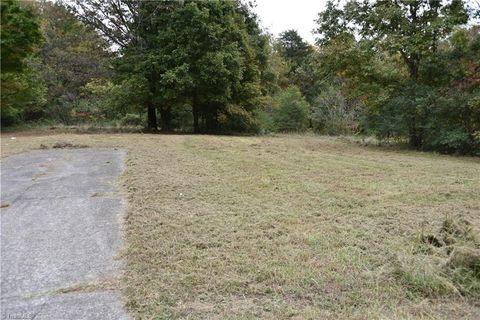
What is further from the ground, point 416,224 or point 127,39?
point 127,39

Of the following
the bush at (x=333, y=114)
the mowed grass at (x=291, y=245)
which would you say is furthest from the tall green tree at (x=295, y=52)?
the mowed grass at (x=291, y=245)

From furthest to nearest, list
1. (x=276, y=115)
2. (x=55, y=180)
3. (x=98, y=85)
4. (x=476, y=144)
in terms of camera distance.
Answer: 1. (x=276, y=115)
2. (x=98, y=85)
3. (x=476, y=144)
4. (x=55, y=180)

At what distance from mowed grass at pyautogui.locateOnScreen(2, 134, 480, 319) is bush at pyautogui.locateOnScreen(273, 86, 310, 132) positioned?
14.6 meters

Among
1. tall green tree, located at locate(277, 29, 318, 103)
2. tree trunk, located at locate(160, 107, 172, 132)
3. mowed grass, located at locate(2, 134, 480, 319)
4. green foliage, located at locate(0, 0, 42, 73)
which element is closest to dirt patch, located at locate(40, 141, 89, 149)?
mowed grass, located at locate(2, 134, 480, 319)

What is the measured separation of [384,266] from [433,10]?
896cm

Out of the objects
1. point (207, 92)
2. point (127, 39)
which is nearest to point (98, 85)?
point (127, 39)

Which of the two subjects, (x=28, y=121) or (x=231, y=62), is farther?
(x=28, y=121)

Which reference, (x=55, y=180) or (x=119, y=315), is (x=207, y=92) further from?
(x=119, y=315)

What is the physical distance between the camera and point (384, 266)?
2.20m

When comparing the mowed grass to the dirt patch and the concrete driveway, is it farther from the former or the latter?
the dirt patch

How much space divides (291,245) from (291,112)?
686 inches

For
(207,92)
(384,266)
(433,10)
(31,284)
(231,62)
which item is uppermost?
(433,10)

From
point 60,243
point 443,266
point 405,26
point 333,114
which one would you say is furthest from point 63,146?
point 333,114

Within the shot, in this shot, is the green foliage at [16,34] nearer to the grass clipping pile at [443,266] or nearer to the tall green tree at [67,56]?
the tall green tree at [67,56]
